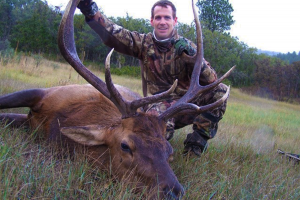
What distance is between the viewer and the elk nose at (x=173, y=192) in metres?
2.05

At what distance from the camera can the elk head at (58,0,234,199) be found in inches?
87.5

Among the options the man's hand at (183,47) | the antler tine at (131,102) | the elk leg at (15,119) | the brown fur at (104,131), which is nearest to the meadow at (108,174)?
the brown fur at (104,131)

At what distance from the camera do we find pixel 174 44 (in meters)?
4.02

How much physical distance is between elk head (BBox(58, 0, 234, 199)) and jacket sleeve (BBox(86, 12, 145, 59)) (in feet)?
→ 2.60

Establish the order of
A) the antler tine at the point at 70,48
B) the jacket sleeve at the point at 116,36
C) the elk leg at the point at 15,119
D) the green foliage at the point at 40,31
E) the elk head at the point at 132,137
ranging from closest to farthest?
the elk head at the point at 132,137 < the antler tine at the point at 70,48 < the elk leg at the point at 15,119 < the jacket sleeve at the point at 116,36 < the green foliage at the point at 40,31

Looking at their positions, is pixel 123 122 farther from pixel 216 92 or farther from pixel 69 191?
pixel 216 92

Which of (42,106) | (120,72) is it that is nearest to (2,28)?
(120,72)

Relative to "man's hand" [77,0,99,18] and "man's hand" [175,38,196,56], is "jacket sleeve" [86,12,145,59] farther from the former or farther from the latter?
"man's hand" [175,38,196,56]

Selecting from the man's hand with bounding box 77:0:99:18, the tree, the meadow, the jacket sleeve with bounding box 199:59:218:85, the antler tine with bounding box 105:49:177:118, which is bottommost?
the meadow

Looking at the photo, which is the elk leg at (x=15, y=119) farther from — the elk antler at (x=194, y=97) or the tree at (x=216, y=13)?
the tree at (x=216, y=13)

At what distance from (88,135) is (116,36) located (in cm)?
177

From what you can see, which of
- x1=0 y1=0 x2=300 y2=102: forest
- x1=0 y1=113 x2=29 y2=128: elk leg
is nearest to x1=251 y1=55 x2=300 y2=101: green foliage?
x1=0 y1=0 x2=300 y2=102: forest

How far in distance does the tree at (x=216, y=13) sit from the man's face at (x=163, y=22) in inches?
1307

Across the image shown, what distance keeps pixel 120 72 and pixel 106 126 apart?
19.1 m
